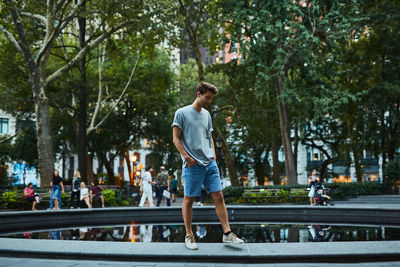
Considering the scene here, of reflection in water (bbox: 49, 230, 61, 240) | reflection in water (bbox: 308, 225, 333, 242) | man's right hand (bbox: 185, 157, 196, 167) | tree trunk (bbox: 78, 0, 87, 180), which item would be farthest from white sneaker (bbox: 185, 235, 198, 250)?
tree trunk (bbox: 78, 0, 87, 180)

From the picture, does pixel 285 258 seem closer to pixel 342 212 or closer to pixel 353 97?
pixel 342 212

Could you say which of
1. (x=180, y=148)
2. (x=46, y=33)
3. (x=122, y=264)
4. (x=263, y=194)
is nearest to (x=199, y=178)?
(x=180, y=148)

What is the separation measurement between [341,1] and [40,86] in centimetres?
1688

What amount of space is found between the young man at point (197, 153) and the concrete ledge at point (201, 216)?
204 inches

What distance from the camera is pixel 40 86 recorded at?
71.4 feet

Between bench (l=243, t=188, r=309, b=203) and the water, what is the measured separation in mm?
13701

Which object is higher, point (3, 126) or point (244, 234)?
point (3, 126)

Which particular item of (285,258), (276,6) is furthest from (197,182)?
(276,6)

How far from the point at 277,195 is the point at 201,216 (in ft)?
42.0

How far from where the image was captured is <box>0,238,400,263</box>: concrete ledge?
13.8 ft

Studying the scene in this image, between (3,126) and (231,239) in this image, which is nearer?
(231,239)

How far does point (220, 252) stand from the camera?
14.4 ft

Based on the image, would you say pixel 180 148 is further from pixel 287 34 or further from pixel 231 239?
pixel 287 34

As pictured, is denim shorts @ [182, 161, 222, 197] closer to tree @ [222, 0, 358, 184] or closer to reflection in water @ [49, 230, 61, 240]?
reflection in water @ [49, 230, 61, 240]
